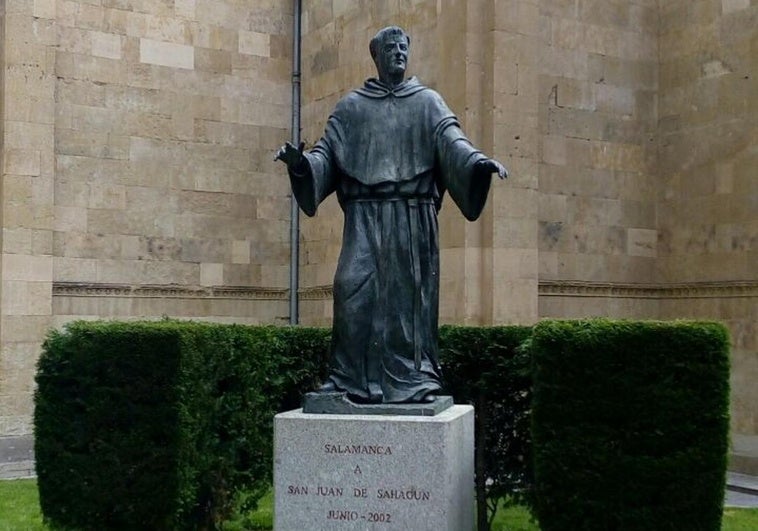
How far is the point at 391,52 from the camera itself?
7.16 m

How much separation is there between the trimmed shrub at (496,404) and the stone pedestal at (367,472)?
8.17 ft

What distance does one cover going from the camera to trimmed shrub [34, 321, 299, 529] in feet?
26.6

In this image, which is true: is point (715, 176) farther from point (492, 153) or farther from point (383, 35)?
point (383, 35)

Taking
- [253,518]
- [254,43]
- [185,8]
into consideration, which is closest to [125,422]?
[253,518]

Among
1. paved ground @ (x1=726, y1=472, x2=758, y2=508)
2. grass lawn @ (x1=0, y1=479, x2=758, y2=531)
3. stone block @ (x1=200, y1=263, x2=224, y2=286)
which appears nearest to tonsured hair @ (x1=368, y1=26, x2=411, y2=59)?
grass lawn @ (x1=0, y1=479, x2=758, y2=531)

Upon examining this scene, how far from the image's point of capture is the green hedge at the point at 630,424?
23.2ft

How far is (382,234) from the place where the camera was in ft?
23.0

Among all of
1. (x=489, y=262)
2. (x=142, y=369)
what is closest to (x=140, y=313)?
(x=489, y=262)

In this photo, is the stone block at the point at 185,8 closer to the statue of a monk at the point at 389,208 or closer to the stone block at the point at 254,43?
the stone block at the point at 254,43

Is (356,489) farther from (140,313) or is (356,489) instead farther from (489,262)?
(140,313)

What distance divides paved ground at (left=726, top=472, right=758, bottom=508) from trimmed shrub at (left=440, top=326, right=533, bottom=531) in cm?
292

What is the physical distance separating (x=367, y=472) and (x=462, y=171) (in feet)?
→ 6.67

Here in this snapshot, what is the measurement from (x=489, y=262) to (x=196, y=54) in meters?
A: 6.38

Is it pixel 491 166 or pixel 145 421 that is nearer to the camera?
pixel 491 166
